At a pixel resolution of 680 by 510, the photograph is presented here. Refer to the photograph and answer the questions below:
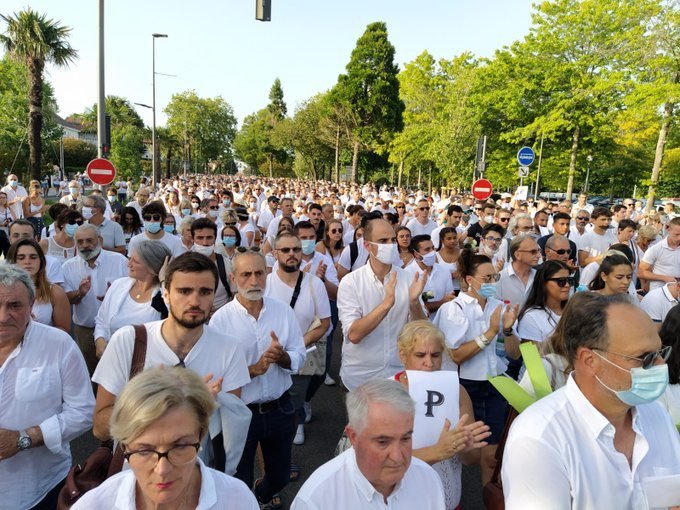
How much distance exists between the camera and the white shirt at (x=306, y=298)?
174 inches

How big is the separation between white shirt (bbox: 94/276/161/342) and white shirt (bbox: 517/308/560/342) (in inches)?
111

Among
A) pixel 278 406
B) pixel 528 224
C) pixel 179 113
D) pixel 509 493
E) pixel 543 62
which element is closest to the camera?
pixel 509 493

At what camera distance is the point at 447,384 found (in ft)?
9.41

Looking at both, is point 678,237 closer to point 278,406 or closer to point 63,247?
point 278,406

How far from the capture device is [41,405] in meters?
2.55

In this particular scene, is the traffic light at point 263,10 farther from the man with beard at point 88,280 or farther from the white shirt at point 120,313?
the white shirt at point 120,313

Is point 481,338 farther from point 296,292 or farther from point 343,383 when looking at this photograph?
point 296,292

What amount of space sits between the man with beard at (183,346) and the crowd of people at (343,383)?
1 centimetres

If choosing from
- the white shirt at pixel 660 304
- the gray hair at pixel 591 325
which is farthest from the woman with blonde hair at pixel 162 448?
the white shirt at pixel 660 304

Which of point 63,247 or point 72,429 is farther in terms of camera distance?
point 63,247

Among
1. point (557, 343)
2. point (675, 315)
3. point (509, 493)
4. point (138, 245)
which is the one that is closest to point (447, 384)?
point (557, 343)

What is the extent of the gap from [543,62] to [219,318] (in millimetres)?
29031

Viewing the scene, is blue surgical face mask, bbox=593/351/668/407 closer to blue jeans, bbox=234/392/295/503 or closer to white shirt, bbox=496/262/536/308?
blue jeans, bbox=234/392/295/503

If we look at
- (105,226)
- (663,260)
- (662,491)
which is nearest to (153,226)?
(105,226)
